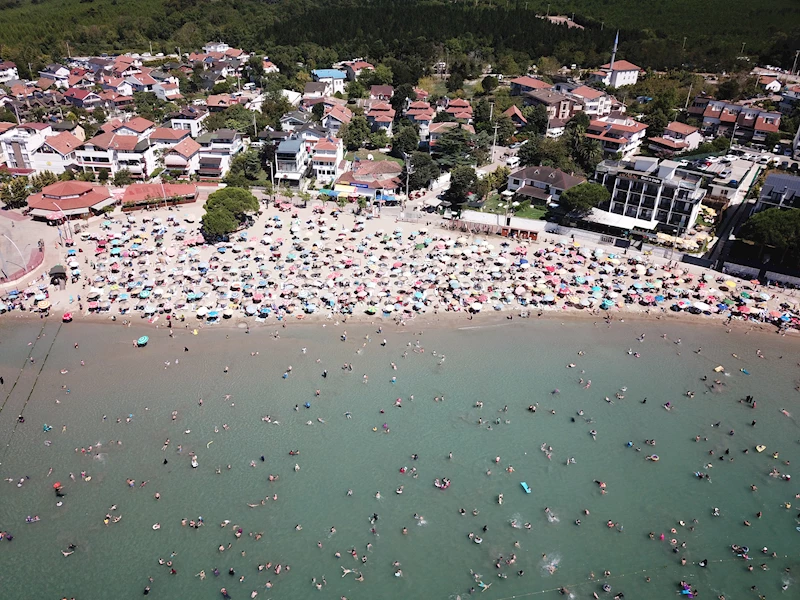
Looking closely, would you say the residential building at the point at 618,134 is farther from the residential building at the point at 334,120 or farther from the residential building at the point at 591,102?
the residential building at the point at 334,120

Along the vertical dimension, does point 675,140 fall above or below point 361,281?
above

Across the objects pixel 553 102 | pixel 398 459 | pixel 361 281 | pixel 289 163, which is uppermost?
pixel 553 102

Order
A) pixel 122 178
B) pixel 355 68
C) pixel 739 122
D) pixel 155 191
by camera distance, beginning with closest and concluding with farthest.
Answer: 1. pixel 155 191
2. pixel 122 178
3. pixel 739 122
4. pixel 355 68

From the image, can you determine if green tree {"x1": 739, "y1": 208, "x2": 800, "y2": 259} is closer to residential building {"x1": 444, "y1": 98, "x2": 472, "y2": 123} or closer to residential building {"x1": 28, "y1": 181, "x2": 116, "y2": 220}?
residential building {"x1": 444, "y1": 98, "x2": 472, "y2": 123}

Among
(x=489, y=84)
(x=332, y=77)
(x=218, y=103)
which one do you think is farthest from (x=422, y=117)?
(x=218, y=103)

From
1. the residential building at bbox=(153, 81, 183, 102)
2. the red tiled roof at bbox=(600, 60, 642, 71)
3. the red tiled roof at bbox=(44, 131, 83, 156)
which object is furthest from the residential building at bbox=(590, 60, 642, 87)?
the red tiled roof at bbox=(44, 131, 83, 156)

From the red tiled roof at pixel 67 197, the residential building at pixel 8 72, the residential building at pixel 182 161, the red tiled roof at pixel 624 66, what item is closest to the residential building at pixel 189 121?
the residential building at pixel 182 161

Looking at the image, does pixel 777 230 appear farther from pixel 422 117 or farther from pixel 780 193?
pixel 422 117

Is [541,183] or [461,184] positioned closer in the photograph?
[461,184]
